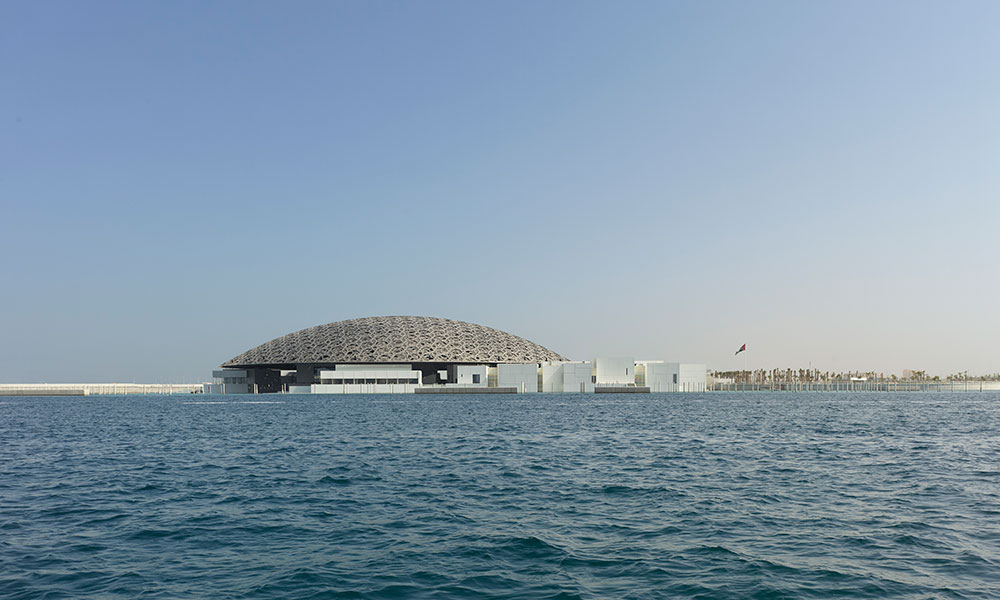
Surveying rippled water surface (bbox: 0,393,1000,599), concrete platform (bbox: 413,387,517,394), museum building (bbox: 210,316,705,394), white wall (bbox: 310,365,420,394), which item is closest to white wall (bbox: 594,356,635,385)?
museum building (bbox: 210,316,705,394)

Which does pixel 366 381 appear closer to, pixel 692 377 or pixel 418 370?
pixel 418 370

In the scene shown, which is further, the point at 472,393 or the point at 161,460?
the point at 472,393

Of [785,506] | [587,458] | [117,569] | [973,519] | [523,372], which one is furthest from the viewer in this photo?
[523,372]

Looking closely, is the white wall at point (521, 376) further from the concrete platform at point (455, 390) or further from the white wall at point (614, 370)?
the white wall at point (614, 370)

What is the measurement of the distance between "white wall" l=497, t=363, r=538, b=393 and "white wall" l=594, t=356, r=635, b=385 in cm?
1650

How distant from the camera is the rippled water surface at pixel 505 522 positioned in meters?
13.9

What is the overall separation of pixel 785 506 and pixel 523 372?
141 metres

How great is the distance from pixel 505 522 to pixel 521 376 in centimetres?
14299

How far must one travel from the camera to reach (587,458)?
34.7m

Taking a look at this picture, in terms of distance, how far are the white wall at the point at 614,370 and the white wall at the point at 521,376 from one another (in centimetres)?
1650

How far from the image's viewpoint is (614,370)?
167 metres

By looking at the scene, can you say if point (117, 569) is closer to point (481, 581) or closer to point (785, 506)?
point (481, 581)

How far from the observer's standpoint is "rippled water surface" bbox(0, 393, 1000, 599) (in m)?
13.9

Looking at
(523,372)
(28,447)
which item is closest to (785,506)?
(28,447)
